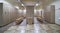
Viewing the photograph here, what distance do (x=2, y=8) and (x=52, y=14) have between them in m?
7.08

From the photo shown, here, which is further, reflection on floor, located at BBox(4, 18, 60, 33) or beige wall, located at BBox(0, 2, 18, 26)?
beige wall, located at BBox(0, 2, 18, 26)

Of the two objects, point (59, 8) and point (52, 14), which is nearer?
point (59, 8)

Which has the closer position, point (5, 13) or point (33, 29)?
point (33, 29)

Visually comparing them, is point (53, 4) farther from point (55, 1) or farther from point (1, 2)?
point (1, 2)

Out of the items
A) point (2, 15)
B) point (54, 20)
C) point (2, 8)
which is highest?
point (2, 8)

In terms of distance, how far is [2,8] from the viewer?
11.2 m

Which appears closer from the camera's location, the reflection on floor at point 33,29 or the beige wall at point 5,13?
the reflection on floor at point 33,29

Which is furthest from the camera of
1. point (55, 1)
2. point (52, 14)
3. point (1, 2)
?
point (52, 14)

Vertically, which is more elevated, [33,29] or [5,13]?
[5,13]

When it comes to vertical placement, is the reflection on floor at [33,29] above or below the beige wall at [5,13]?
below

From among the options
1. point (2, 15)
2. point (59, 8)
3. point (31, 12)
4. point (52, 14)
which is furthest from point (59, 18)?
point (2, 15)

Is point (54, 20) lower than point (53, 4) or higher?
lower

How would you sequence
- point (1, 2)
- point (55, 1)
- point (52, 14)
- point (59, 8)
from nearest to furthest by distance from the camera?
point (1, 2), point (59, 8), point (55, 1), point (52, 14)

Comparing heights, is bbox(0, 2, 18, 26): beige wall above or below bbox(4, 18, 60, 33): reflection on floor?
above
